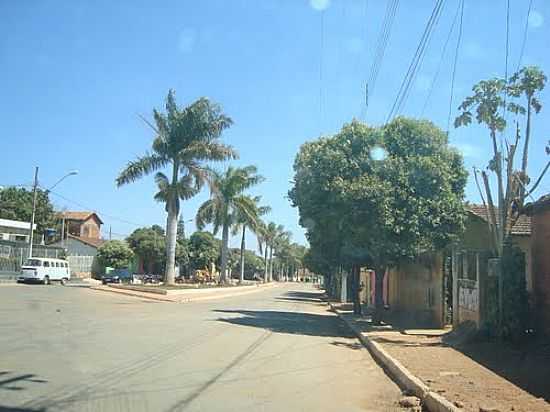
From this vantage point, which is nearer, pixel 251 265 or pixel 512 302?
pixel 512 302

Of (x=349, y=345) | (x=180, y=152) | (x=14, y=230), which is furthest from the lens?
(x=14, y=230)

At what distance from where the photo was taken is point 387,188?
2088 cm

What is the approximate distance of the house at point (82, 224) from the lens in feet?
337

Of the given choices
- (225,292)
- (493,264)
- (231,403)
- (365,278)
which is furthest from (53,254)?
(231,403)

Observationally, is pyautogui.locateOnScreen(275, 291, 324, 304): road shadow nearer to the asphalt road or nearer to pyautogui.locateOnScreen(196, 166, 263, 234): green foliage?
pyautogui.locateOnScreen(196, 166, 263, 234): green foliage

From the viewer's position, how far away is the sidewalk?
9227 millimetres

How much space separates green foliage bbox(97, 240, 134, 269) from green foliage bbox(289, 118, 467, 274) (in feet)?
169

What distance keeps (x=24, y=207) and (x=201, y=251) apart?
24109 millimetres

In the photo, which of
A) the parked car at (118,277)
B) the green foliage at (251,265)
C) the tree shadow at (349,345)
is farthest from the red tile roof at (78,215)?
the tree shadow at (349,345)

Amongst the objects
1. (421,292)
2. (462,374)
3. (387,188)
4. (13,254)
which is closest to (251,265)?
(13,254)

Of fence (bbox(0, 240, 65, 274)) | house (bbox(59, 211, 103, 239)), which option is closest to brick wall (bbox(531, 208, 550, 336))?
fence (bbox(0, 240, 65, 274))

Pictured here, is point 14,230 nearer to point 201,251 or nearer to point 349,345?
point 201,251

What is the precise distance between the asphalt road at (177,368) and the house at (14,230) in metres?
44.0

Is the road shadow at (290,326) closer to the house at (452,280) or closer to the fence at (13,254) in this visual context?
the house at (452,280)
